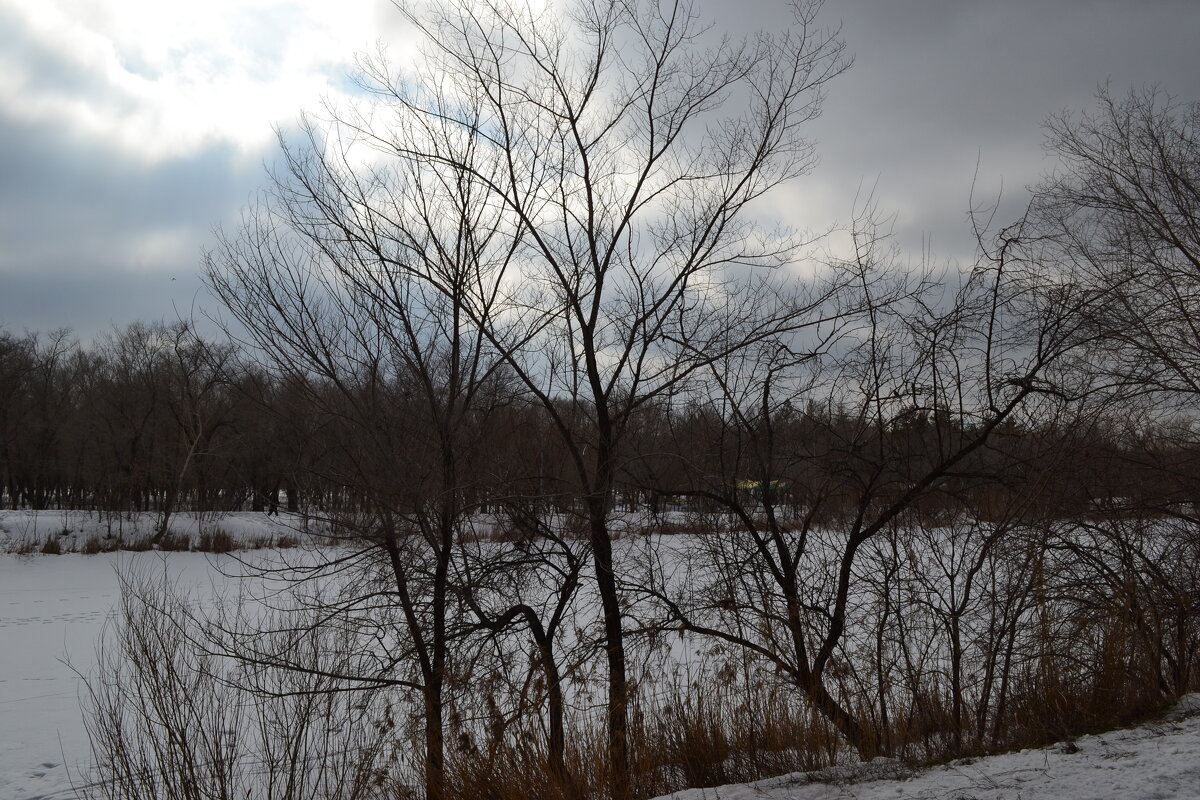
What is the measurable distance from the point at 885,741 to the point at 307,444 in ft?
18.7

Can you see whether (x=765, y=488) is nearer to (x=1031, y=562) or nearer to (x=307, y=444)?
(x=1031, y=562)

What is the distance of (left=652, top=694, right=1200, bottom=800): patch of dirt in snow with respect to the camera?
13.0 feet

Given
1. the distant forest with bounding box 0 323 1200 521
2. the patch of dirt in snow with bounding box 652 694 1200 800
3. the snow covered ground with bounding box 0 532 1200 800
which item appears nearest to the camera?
the patch of dirt in snow with bounding box 652 694 1200 800

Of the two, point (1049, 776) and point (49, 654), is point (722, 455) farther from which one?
point (49, 654)

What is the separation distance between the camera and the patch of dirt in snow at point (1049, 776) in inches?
156

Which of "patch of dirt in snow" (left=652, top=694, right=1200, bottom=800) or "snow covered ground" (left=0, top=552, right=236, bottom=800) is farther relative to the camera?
"snow covered ground" (left=0, top=552, right=236, bottom=800)

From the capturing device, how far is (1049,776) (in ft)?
14.2

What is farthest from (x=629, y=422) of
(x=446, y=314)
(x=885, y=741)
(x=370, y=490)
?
(x=885, y=741)

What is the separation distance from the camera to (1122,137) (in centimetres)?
921

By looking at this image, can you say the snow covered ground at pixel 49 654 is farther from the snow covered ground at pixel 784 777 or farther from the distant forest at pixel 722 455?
the distant forest at pixel 722 455

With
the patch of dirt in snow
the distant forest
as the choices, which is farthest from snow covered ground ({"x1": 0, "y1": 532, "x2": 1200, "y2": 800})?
the distant forest

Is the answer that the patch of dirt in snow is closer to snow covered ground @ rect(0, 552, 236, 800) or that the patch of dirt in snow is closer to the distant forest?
the distant forest

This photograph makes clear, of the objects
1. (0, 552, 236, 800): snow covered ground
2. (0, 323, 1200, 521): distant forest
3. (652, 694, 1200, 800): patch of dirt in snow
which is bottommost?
(0, 552, 236, 800): snow covered ground

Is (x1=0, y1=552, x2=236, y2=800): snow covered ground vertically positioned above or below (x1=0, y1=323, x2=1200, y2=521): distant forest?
below
